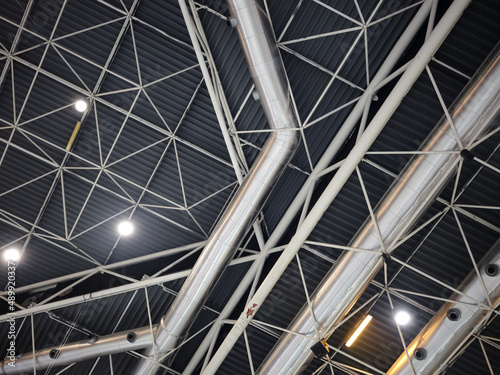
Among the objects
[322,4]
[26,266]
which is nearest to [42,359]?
[26,266]

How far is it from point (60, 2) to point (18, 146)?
5.99m

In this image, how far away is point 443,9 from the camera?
15.9 m

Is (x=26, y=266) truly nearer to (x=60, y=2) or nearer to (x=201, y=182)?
(x=201, y=182)

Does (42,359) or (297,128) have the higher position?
(297,128)

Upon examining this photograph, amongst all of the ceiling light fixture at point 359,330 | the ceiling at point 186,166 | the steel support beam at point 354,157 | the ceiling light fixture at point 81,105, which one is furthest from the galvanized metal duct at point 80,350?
the ceiling light fixture at point 81,105

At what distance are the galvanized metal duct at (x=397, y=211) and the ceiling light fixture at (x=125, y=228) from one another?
7.73 m

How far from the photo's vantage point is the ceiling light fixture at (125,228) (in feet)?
62.1

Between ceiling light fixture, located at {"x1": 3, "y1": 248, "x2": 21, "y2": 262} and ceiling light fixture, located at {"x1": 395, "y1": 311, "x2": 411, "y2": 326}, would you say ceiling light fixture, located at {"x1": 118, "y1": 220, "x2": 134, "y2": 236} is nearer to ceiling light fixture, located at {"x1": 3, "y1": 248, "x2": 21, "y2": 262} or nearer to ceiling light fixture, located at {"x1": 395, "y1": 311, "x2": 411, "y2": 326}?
ceiling light fixture, located at {"x1": 3, "y1": 248, "x2": 21, "y2": 262}

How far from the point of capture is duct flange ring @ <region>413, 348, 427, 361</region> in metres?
16.3

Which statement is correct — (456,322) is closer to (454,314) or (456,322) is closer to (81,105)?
(454,314)

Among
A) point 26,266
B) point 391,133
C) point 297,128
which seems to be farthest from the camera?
point 26,266

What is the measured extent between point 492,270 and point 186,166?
39.5 feet

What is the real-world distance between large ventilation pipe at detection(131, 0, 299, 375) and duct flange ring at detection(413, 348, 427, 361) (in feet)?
25.1

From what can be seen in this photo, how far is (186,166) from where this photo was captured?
18.6m
